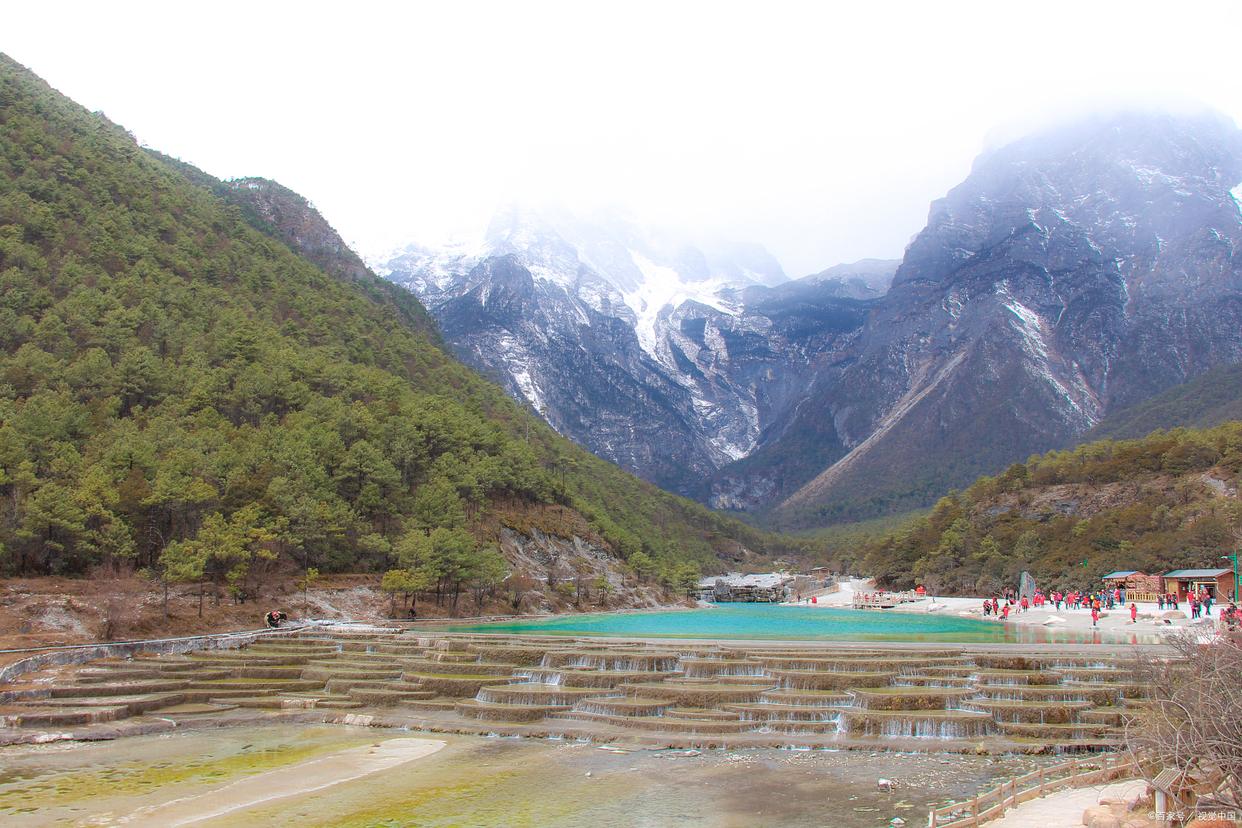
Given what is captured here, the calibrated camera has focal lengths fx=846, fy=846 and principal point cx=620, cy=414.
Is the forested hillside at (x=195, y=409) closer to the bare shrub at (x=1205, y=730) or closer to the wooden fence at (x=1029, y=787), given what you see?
the wooden fence at (x=1029, y=787)

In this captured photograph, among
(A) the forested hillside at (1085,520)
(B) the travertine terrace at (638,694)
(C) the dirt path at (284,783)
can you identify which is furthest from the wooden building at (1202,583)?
(C) the dirt path at (284,783)

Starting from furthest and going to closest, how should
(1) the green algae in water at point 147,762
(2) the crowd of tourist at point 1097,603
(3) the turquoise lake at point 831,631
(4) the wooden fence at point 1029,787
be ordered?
(2) the crowd of tourist at point 1097,603 < (3) the turquoise lake at point 831,631 < (1) the green algae in water at point 147,762 < (4) the wooden fence at point 1029,787

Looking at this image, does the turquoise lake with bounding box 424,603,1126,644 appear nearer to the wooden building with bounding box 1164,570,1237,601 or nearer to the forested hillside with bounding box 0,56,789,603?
the forested hillside with bounding box 0,56,789,603

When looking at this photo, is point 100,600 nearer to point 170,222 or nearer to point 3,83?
point 170,222

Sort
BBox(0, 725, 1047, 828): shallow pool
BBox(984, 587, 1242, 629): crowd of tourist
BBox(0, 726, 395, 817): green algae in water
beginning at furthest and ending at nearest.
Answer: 1. BBox(984, 587, 1242, 629): crowd of tourist
2. BBox(0, 726, 395, 817): green algae in water
3. BBox(0, 725, 1047, 828): shallow pool

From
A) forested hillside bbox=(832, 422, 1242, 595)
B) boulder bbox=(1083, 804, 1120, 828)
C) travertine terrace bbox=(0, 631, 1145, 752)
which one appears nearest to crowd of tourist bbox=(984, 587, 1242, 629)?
forested hillside bbox=(832, 422, 1242, 595)

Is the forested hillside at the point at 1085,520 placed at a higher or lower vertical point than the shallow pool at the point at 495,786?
higher

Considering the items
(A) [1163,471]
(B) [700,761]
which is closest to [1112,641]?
(B) [700,761]
